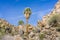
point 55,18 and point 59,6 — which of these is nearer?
point 55,18

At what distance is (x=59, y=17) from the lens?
55.9 m

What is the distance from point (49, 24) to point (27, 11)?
7.70 m

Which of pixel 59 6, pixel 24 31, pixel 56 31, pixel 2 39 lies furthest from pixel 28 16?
pixel 2 39

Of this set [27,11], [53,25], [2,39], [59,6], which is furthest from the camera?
[59,6]

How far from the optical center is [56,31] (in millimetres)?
51438

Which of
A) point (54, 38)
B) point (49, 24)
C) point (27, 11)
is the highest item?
point (27, 11)

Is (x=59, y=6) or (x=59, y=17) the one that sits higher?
(x=59, y=6)

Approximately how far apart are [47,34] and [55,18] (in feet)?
31.0

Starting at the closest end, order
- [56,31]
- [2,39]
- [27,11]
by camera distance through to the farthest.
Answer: [2,39] → [56,31] → [27,11]

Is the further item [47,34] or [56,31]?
[56,31]

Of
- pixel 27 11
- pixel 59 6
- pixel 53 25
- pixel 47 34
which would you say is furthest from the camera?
pixel 59 6

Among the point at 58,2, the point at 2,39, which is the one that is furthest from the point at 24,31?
the point at 58,2

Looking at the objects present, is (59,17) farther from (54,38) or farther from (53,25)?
(54,38)

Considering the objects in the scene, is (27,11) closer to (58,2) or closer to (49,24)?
(49,24)
